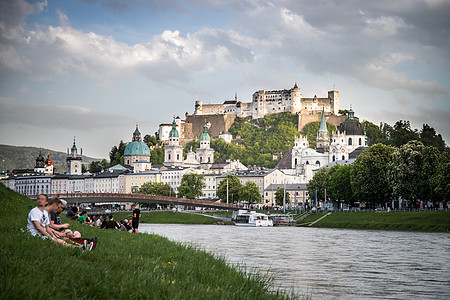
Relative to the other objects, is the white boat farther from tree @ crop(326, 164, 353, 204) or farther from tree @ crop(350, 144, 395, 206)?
tree @ crop(350, 144, 395, 206)

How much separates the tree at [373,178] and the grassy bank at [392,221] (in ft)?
12.0

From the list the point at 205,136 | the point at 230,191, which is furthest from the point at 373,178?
the point at 205,136

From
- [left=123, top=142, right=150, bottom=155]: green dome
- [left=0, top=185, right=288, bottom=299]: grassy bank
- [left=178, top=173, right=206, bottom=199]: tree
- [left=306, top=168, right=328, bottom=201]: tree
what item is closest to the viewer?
[left=0, top=185, right=288, bottom=299]: grassy bank

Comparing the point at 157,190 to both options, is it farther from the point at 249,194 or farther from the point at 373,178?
the point at 373,178

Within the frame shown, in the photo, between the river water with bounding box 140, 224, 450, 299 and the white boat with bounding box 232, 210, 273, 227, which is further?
the white boat with bounding box 232, 210, 273, 227

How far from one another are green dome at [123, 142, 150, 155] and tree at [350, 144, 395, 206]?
122784mm

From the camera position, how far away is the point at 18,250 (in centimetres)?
1128

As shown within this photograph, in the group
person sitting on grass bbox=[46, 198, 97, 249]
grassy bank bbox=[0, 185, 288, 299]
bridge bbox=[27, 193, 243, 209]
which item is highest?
A: bridge bbox=[27, 193, 243, 209]

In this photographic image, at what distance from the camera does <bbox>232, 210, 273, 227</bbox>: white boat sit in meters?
81.7

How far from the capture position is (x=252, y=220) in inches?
3253

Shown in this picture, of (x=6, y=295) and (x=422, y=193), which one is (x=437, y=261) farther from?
(x=422, y=193)

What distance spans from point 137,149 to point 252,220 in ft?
381

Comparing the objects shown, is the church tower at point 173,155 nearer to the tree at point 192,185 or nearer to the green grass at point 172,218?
the tree at point 192,185

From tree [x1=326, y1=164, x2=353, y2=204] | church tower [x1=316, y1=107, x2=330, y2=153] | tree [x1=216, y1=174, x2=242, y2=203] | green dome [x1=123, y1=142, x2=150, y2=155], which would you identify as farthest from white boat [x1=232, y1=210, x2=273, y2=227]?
green dome [x1=123, y1=142, x2=150, y2=155]
